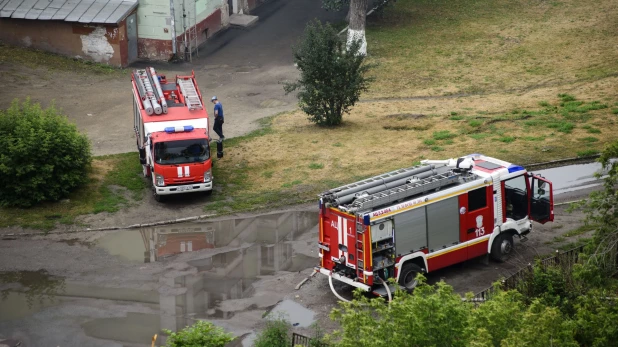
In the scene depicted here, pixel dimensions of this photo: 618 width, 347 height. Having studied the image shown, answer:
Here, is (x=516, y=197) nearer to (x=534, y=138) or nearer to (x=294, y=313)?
(x=294, y=313)

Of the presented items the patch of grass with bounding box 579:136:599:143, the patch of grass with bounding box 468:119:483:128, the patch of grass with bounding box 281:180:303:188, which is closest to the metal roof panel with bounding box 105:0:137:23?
the patch of grass with bounding box 281:180:303:188

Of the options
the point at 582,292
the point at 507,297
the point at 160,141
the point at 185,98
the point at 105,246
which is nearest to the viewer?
the point at 507,297

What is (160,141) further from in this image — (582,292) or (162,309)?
(582,292)

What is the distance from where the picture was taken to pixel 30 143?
2661 centimetres

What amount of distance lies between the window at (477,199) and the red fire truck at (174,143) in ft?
30.4

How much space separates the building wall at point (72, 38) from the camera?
42.4m

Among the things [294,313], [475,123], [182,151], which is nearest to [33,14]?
[182,151]

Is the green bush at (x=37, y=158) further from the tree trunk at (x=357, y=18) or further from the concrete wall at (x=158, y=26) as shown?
the tree trunk at (x=357, y=18)

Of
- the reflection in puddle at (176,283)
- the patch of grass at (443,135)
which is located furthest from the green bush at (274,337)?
the patch of grass at (443,135)

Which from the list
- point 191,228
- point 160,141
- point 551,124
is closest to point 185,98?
point 160,141

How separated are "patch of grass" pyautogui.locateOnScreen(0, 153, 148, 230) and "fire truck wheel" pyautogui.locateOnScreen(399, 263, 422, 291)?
34.9 feet

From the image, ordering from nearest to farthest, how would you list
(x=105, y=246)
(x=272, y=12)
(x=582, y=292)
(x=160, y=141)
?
(x=582, y=292), (x=105, y=246), (x=160, y=141), (x=272, y=12)

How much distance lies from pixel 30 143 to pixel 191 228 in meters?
5.47

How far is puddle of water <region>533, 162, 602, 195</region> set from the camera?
2689 centimetres
